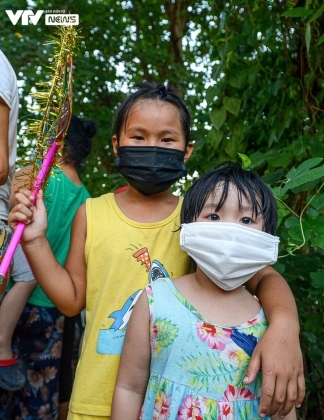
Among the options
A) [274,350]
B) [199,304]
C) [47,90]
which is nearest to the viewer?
[274,350]

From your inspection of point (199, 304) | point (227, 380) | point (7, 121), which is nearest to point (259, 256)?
point (199, 304)

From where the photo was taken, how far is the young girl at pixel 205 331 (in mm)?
1722

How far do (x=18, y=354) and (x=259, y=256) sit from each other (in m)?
2.08

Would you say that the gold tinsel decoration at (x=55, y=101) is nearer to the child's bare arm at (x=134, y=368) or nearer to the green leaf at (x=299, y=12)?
the child's bare arm at (x=134, y=368)

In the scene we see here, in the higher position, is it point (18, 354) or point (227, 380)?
point (227, 380)

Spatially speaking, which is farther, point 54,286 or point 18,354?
point 18,354

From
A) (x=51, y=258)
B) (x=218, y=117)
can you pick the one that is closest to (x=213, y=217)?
(x=51, y=258)

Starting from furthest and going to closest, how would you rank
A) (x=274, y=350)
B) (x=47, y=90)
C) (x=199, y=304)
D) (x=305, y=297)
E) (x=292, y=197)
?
(x=292, y=197) < (x=305, y=297) < (x=47, y=90) < (x=199, y=304) < (x=274, y=350)

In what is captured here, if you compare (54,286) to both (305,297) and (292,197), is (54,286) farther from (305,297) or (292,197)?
(292,197)

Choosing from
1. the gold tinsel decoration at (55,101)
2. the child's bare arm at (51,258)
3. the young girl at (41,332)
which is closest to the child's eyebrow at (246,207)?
the child's bare arm at (51,258)

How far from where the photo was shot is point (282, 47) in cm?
344

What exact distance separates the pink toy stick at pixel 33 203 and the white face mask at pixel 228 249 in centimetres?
47

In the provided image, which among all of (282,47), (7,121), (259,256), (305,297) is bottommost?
(305,297)

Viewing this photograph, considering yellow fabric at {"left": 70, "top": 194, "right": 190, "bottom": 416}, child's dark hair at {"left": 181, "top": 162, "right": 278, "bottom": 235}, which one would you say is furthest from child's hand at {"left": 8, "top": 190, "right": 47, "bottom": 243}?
child's dark hair at {"left": 181, "top": 162, "right": 278, "bottom": 235}
